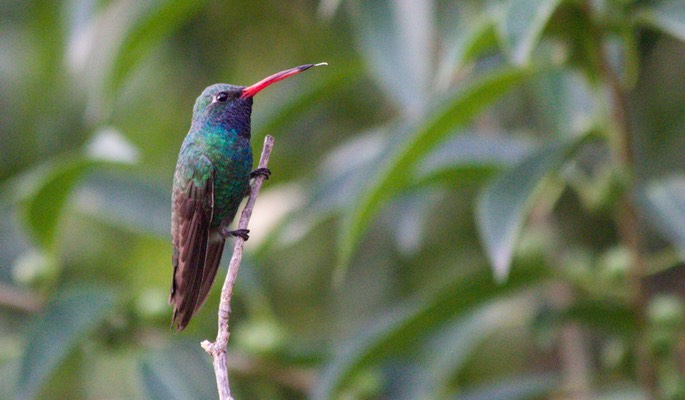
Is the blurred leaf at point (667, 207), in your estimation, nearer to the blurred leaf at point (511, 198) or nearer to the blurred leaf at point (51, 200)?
the blurred leaf at point (511, 198)

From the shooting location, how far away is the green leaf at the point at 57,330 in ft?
7.64

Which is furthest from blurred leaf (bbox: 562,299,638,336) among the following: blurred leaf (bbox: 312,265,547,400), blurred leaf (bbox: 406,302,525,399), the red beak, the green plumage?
the red beak

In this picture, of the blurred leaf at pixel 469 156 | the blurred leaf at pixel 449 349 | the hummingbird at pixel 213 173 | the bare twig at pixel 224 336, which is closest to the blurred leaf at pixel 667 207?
the blurred leaf at pixel 469 156

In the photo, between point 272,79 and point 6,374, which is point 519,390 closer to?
point 6,374

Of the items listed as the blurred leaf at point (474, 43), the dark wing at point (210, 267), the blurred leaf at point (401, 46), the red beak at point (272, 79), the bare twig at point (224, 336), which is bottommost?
the bare twig at point (224, 336)

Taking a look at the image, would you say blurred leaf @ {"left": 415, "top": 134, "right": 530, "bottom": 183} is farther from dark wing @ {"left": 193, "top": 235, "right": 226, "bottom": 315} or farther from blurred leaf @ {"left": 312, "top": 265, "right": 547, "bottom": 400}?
dark wing @ {"left": 193, "top": 235, "right": 226, "bottom": 315}

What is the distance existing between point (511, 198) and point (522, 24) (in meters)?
0.44

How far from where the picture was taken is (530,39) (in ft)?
5.90

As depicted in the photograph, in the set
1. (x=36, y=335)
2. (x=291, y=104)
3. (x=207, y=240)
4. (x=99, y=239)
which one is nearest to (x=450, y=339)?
(x=291, y=104)

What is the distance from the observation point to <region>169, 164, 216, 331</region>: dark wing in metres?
1.47

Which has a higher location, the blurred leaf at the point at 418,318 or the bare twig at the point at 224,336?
the blurred leaf at the point at 418,318

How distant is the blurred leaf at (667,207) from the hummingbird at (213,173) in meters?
1.02

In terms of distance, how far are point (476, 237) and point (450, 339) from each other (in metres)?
0.87

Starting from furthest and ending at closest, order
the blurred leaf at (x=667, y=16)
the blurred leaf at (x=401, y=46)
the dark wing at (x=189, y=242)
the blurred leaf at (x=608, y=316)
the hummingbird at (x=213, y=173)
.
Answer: the blurred leaf at (x=401, y=46) → the blurred leaf at (x=608, y=316) → the blurred leaf at (x=667, y=16) → the hummingbird at (x=213, y=173) → the dark wing at (x=189, y=242)
